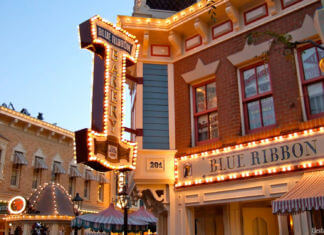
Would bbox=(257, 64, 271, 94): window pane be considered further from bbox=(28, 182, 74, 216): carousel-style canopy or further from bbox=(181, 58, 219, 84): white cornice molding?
bbox=(28, 182, 74, 216): carousel-style canopy

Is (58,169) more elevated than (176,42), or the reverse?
(176,42)

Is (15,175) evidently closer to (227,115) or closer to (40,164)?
(40,164)

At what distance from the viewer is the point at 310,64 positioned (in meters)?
8.89

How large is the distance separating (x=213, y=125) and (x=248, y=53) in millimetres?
2177

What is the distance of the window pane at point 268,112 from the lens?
9297mm

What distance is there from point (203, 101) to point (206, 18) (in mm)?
2425

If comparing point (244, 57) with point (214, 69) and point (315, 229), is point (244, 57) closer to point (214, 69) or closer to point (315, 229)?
point (214, 69)

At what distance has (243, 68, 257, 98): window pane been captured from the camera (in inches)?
389

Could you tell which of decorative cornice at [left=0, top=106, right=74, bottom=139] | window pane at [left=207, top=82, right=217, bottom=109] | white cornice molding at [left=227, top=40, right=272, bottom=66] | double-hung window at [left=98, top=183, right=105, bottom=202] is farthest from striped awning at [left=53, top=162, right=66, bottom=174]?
white cornice molding at [left=227, top=40, right=272, bottom=66]

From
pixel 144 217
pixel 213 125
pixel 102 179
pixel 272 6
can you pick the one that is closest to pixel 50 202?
pixel 144 217

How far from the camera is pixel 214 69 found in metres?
10.6

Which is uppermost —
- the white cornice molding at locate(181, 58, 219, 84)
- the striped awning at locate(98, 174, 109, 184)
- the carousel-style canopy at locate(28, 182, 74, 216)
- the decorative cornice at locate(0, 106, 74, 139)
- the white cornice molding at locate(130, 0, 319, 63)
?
the decorative cornice at locate(0, 106, 74, 139)

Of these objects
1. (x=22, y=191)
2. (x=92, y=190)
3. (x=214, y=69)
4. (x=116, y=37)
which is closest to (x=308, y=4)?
(x=214, y=69)

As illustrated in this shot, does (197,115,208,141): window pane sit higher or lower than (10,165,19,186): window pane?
lower
